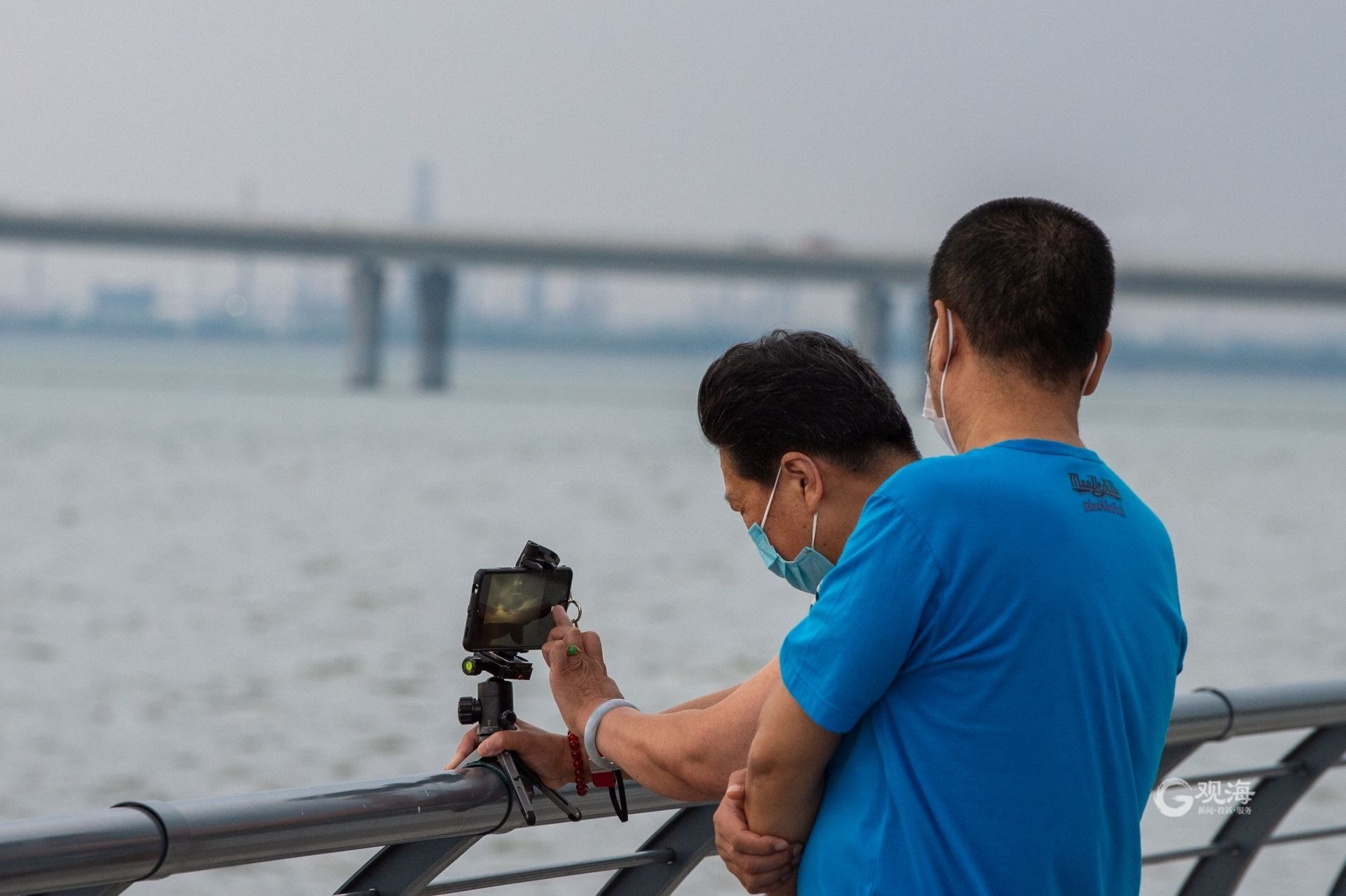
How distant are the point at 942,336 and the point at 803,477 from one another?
315 millimetres

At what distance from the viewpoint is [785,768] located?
175 cm

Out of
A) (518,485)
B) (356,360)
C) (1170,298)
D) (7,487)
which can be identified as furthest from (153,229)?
(1170,298)

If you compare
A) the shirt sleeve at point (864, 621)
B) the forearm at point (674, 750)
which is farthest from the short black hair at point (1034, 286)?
the forearm at point (674, 750)

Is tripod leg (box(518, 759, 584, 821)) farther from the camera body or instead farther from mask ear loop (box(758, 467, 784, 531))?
mask ear loop (box(758, 467, 784, 531))

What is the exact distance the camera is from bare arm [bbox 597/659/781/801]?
6.29 ft

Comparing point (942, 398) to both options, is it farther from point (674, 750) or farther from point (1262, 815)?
point (1262, 815)

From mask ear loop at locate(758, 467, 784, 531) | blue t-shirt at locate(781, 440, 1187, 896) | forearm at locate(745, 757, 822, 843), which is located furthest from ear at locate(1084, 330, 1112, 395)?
forearm at locate(745, 757, 822, 843)

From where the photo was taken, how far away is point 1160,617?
5.67 ft

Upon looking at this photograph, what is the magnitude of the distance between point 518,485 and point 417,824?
37.6 meters

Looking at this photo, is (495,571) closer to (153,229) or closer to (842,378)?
(842,378)

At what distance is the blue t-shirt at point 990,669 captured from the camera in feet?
5.24

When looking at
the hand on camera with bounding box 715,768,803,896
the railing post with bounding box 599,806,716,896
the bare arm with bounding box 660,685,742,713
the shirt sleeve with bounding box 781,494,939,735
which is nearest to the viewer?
the shirt sleeve with bounding box 781,494,939,735

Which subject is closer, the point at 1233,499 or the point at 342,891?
the point at 342,891

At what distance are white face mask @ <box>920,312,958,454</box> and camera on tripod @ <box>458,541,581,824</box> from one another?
58 centimetres
